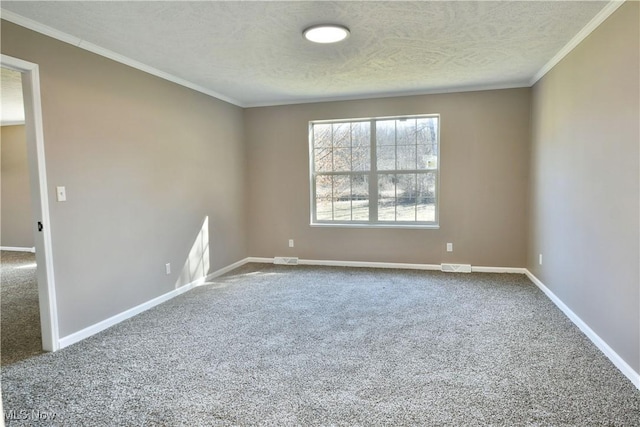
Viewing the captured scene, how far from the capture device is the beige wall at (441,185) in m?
4.62

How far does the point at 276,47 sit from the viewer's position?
3076 millimetres

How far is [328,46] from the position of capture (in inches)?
121

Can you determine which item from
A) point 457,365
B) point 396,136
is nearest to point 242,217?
point 396,136

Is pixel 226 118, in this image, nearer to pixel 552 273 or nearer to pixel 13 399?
pixel 13 399

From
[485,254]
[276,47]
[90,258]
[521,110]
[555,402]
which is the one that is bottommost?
[555,402]

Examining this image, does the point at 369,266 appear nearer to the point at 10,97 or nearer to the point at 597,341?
the point at 597,341

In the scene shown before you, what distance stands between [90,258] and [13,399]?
1.17 meters

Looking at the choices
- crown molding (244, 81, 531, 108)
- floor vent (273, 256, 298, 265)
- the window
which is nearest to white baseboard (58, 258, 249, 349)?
floor vent (273, 256, 298, 265)

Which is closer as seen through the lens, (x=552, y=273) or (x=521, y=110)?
(x=552, y=273)

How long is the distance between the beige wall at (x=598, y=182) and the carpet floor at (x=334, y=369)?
30 centimetres

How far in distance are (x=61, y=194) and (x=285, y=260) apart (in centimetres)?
317

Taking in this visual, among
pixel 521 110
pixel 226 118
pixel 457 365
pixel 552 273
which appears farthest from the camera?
pixel 226 118

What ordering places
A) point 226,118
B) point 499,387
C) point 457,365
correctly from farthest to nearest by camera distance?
point 226,118, point 457,365, point 499,387

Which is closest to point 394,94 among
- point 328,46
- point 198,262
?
point 328,46
